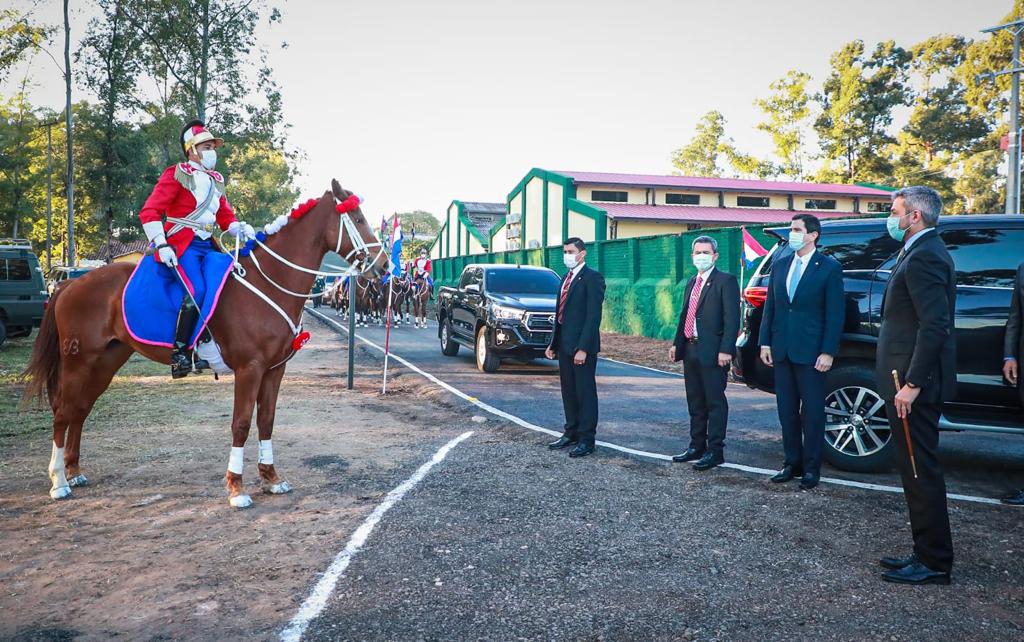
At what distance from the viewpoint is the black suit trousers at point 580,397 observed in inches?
283

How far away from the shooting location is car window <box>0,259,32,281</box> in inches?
676

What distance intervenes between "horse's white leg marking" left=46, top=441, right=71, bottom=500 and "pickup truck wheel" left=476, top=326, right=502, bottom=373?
327 inches

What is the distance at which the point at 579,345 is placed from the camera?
7.23m

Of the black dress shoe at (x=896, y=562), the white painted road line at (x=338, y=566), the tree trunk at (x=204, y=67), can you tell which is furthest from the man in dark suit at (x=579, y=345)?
the tree trunk at (x=204, y=67)

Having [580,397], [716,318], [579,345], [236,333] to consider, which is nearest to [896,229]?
[716,318]

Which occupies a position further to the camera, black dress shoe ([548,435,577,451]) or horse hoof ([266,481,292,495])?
black dress shoe ([548,435,577,451])

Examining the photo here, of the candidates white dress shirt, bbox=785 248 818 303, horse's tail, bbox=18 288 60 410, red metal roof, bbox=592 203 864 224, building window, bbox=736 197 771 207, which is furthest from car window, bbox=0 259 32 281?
building window, bbox=736 197 771 207

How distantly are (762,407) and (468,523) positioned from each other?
20.2ft

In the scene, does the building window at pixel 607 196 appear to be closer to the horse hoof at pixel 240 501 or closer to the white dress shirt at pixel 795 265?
the white dress shirt at pixel 795 265

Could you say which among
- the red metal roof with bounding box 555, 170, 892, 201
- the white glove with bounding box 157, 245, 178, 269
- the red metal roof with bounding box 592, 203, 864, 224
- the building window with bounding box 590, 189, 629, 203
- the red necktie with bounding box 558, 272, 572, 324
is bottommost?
the red necktie with bounding box 558, 272, 572, 324

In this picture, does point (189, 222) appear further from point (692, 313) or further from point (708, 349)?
point (708, 349)

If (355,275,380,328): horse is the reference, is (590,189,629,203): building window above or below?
above

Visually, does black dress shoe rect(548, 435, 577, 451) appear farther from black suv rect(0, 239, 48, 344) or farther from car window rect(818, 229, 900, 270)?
black suv rect(0, 239, 48, 344)

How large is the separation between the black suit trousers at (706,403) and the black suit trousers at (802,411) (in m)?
0.60
